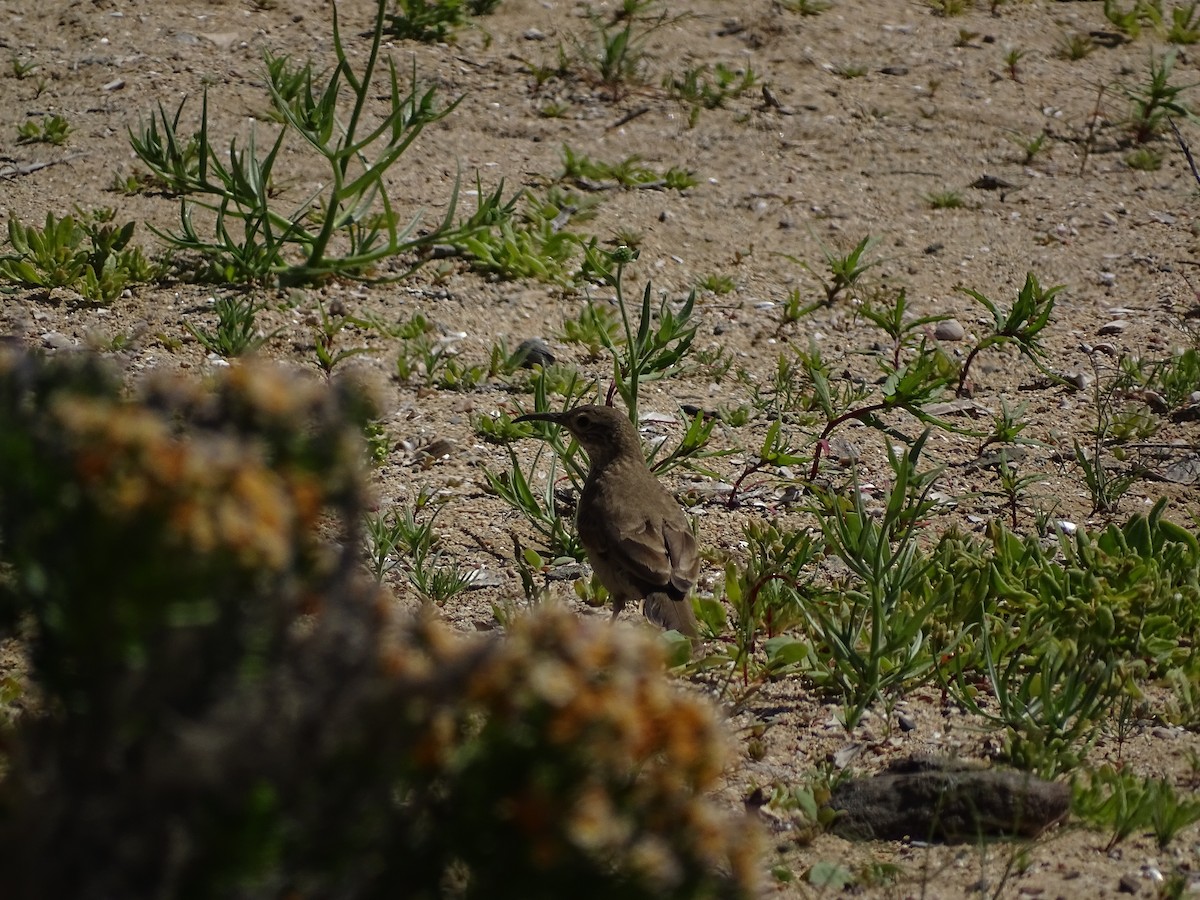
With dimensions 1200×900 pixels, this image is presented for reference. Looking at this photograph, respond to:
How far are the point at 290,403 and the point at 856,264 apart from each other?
6.04 metres

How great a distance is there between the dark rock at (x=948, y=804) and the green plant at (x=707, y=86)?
6158mm

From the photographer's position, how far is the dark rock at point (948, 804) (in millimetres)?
3951

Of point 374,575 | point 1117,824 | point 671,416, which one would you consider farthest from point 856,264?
point 1117,824

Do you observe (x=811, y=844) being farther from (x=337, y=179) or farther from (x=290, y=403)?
(x=337, y=179)

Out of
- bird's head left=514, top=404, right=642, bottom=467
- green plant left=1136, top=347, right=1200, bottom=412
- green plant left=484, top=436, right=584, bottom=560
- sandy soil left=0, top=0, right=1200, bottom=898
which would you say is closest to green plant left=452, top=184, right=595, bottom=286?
sandy soil left=0, top=0, right=1200, bottom=898

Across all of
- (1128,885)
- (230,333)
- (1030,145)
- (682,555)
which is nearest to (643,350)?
(682,555)

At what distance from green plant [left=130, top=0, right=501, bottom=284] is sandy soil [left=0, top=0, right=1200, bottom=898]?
20 centimetres

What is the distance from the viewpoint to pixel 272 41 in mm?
9531

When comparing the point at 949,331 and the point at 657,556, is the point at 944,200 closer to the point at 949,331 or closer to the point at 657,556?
the point at 949,331

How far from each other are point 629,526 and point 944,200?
172 inches

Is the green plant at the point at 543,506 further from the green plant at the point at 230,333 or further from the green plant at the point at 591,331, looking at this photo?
the green plant at the point at 230,333

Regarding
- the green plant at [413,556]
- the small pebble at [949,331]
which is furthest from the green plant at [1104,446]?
the green plant at [413,556]

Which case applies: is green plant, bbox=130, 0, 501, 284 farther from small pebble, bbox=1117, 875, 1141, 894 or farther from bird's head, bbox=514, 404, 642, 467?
small pebble, bbox=1117, 875, 1141, 894

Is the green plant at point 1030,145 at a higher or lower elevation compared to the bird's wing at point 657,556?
higher
